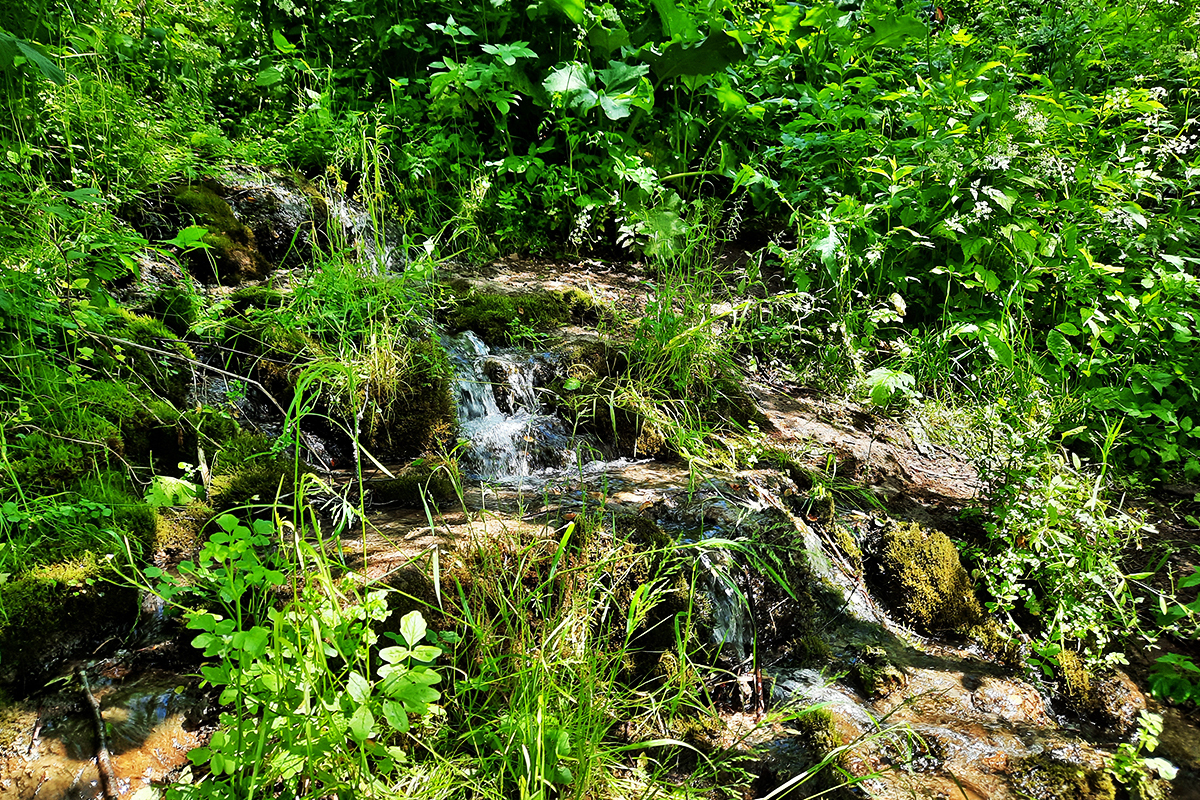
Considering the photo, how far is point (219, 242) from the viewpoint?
11.7 feet

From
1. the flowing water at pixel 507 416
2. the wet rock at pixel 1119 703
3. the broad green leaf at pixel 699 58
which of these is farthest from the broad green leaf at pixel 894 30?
the wet rock at pixel 1119 703

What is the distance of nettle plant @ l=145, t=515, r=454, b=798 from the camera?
56.2 inches

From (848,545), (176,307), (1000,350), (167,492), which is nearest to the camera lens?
(167,492)

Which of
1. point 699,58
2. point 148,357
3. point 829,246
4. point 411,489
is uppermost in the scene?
point 699,58

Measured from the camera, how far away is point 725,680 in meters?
2.29

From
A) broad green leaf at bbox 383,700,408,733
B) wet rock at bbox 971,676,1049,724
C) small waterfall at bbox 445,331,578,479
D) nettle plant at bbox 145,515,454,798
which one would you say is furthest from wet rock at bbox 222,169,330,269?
wet rock at bbox 971,676,1049,724

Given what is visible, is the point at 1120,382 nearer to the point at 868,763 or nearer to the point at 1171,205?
the point at 1171,205

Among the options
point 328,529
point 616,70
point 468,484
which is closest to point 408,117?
point 616,70

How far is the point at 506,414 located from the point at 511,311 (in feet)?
2.47

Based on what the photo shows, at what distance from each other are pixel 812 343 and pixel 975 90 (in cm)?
209

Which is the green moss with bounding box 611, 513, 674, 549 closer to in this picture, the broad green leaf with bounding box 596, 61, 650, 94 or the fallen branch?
the fallen branch

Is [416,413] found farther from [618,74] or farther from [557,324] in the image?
[618,74]

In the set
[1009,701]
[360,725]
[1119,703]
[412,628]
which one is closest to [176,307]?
[412,628]

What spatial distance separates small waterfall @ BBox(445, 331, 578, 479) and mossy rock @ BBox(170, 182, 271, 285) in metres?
1.18
